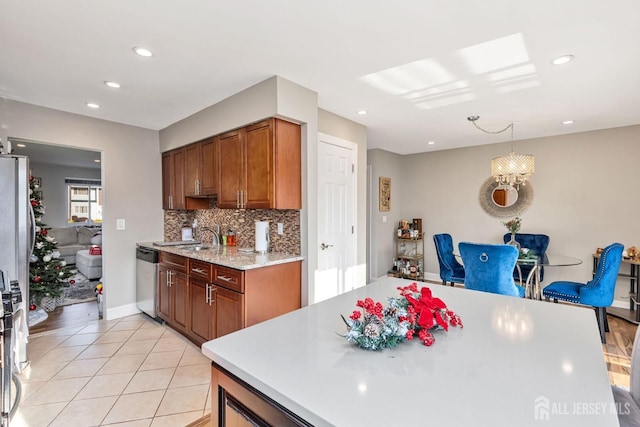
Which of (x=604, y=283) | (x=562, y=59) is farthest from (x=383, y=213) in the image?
(x=562, y=59)

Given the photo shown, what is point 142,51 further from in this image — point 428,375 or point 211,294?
point 428,375

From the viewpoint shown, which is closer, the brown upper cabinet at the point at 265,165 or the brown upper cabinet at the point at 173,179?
the brown upper cabinet at the point at 265,165

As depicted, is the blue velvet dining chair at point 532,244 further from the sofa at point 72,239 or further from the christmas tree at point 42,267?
the sofa at point 72,239

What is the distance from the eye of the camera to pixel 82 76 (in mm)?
2594

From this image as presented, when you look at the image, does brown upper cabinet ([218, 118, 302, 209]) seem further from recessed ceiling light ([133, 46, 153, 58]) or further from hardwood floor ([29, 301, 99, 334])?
hardwood floor ([29, 301, 99, 334])

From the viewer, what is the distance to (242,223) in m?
3.71

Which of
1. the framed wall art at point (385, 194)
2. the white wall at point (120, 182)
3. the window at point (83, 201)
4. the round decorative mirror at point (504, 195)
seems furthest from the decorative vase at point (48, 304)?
the round decorative mirror at point (504, 195)

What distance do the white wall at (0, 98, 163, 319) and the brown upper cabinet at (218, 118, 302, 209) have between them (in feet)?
5.53

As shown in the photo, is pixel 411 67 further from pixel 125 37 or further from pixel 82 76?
pixel 82 76

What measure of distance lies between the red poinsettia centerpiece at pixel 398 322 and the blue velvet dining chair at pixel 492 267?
2331 millimetres

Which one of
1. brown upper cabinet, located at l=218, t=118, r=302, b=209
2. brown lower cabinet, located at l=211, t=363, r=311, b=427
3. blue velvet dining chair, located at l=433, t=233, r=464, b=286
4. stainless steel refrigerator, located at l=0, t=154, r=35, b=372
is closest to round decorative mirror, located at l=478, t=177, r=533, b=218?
blue velvet dining chair, located at l=433, t=233, r=464, b=286

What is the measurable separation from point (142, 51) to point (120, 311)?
3134 millimetres

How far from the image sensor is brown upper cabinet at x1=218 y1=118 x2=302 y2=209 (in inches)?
107

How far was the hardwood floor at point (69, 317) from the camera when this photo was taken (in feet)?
11.6
